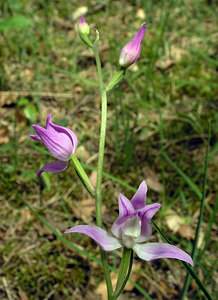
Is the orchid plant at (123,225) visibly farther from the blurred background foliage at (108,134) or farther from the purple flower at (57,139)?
the blurred background foliage at (108,134)

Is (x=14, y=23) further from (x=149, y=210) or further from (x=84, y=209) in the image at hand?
(x=149, y=210)

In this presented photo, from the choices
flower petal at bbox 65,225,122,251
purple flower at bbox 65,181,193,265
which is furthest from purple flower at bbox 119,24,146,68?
flower petal at bbox 65,225,122,251

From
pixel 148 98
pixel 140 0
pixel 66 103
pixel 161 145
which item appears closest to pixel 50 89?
pixel 66 103

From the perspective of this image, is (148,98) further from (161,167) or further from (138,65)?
(161,167)

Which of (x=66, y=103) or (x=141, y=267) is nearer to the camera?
(x=141, y=267)

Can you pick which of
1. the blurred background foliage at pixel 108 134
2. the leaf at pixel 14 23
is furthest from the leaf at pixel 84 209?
the leaf at pixel 14 23

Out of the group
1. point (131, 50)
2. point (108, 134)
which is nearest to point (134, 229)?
point (131, 50)

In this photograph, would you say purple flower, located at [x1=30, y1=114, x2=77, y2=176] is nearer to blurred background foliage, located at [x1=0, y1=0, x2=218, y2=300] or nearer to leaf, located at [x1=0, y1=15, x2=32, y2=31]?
blurred background foliage, located at [x1=0, y1=0, x2=218, y2=300]
